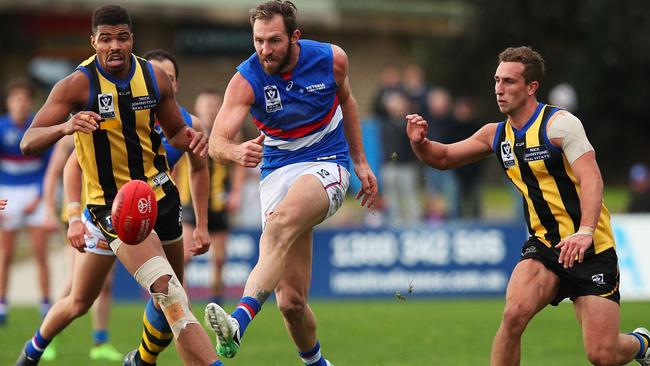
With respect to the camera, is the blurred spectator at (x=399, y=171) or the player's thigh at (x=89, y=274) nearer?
the player's thigh at (x=89, y=274)

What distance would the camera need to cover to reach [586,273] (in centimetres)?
769

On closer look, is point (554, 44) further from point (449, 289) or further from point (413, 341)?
point (413, 341)

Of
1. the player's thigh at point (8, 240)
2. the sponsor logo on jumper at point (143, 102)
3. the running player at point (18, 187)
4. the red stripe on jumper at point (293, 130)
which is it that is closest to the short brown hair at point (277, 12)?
the red stripe on jumper at point (293, 130)

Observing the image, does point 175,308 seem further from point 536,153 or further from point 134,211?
point 536,153

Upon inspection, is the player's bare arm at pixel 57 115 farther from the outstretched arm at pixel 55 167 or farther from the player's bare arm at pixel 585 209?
the outstretched arm at pixel 55 167

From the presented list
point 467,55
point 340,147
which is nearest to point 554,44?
point 467,55

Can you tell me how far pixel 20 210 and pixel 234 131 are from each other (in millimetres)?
7031

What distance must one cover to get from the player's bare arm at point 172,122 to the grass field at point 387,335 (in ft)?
9.36

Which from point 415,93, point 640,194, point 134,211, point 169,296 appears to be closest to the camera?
point 134,211

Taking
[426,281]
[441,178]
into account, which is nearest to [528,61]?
[426,281]

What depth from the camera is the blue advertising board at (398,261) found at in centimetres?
1723

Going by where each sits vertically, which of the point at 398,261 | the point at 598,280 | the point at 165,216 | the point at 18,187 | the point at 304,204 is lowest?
the point at 398,261

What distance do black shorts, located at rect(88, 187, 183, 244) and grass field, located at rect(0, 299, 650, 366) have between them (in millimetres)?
2432

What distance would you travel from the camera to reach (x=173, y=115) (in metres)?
8.09
